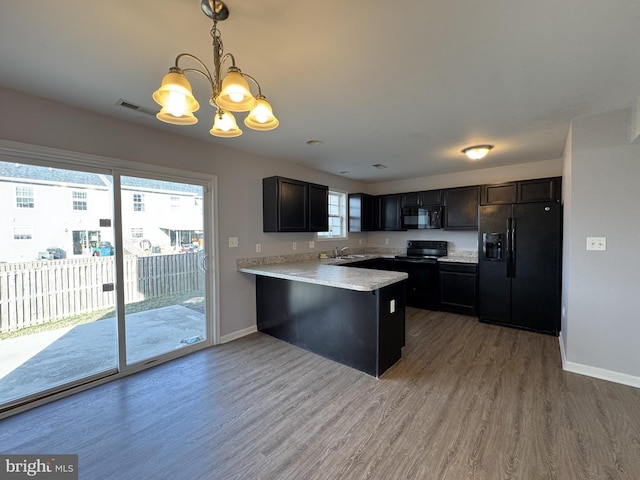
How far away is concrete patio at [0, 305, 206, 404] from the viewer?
225cm

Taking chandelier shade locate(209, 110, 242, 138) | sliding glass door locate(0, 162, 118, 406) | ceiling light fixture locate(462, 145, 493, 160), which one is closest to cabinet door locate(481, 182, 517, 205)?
ceiling light fixture locate(462, 145, 493, 160)

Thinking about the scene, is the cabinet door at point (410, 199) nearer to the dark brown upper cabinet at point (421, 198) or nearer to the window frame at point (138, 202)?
the dark brown upper cabinet at point (421, 198)

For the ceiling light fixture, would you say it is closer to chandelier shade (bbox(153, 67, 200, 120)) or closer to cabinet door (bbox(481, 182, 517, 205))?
cabinet door (bbox(481, 182, 517, 205))

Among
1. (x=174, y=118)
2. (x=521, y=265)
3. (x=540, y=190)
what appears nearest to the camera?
(x=174, y=118)

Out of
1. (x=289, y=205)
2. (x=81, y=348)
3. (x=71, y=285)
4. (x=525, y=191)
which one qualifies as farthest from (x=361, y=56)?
(x=525, y=191)

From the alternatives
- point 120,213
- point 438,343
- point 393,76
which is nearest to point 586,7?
point 393,76

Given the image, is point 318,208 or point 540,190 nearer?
point 540,190

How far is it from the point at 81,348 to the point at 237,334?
156cm

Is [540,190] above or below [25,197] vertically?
above

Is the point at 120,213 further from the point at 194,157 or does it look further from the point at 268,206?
the point at 268,206

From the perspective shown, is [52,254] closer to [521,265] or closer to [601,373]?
[601,373]

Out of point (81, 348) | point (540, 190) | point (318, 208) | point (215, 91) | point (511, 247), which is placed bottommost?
point (81, 348)

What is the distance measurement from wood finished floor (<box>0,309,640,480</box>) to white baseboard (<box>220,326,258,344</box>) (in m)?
0.51

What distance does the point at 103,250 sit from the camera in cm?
259
